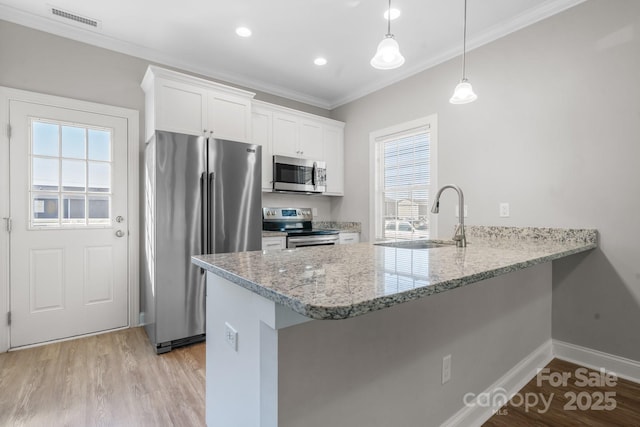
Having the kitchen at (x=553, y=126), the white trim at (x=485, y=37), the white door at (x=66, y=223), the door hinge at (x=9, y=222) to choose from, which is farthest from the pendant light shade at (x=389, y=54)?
the door hinge at (x=9, y=222)

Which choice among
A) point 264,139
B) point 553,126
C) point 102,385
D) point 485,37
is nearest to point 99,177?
point 264,139

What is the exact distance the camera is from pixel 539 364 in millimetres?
2211

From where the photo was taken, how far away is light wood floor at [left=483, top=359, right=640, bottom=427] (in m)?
1.64

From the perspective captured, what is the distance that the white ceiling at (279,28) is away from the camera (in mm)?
2410

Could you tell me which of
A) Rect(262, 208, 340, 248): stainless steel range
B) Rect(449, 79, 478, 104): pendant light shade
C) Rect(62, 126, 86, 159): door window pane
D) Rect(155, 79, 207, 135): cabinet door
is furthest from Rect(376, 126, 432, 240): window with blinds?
Rect(62, 126, 86, 159): door window pane

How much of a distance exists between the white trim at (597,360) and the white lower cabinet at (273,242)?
2532 mm

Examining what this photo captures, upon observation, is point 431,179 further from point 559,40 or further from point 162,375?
point 162,375

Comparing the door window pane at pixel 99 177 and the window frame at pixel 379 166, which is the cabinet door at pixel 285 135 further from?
the door window pane at pixel 99 177

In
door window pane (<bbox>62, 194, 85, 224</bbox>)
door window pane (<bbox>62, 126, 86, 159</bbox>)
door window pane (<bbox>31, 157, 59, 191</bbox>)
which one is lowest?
door window pane (<bbox>62, 194, 85, 224</bbox>)

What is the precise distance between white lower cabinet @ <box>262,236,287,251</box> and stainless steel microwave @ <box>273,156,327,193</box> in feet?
2.28

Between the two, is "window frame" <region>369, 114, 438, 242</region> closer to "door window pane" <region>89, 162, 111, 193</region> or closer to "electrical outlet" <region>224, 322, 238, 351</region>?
"electrical outlet" <region>224, 322, 238, 351</region>

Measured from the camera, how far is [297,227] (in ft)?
13.8

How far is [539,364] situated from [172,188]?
10.2 feet

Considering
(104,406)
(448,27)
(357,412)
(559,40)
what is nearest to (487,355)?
(357,412)
